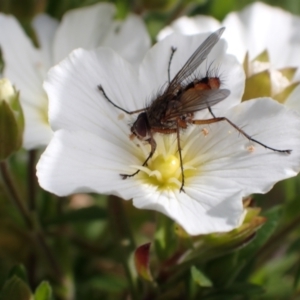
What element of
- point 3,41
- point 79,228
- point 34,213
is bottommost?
point 79,228

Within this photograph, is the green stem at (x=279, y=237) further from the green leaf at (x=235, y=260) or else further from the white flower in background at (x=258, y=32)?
the white flower in background at (x=258, y=32)

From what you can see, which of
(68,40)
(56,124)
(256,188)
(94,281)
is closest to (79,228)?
(94,281)

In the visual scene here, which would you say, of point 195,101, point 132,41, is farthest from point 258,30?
point 195,101

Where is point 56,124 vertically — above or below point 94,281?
above

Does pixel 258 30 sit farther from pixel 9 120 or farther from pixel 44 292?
pixel 44 292

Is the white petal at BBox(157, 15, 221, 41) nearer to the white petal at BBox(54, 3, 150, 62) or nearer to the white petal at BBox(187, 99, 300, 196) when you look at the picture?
the white petal at BBox(54, 3, 150, 62)

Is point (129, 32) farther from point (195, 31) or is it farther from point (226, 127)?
point (226, 127)

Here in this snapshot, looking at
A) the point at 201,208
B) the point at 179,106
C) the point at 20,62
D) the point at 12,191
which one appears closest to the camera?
the point at 201,208
